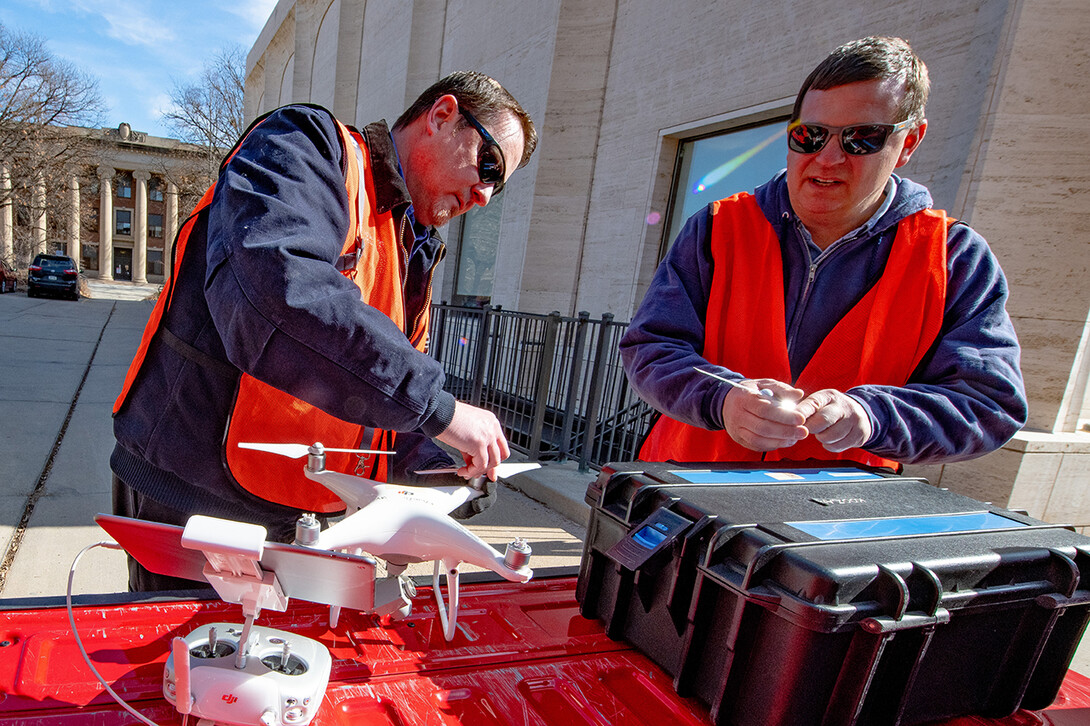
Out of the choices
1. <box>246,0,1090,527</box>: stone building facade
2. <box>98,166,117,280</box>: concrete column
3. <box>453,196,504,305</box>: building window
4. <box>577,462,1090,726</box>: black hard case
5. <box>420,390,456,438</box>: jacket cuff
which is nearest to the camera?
<box>577,462,1090,726</box>: black hard case

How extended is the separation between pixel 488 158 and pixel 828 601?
3.84 ft

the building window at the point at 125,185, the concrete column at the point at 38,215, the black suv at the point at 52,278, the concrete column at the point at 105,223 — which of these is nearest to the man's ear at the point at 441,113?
the black suv at the point at 52,278

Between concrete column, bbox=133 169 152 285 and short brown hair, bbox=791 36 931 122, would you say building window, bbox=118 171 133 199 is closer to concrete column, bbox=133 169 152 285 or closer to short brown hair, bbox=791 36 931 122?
concrete column, bbox=133 169 152 285

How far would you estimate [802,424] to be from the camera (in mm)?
1245

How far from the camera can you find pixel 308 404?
1307 millimetres

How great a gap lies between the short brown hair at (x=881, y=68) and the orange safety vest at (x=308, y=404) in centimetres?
108

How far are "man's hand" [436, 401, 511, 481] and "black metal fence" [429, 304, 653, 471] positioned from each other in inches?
141

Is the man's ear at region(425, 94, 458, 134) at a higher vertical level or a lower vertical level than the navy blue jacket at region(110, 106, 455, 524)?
higher

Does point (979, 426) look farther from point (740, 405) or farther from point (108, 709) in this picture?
point (108, 709)

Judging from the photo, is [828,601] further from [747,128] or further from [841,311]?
[747,128]

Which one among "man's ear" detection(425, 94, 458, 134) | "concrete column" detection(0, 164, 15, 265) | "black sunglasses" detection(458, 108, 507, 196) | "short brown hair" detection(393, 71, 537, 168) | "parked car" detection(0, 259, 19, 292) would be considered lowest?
"parked car" detection(0, 259, 19, 292)

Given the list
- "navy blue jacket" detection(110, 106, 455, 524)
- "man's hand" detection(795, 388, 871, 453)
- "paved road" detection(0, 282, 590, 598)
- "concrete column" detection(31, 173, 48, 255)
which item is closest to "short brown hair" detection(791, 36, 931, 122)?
"man's hand" detection(795, 388, 871, 453)

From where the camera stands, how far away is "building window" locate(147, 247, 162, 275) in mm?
68188

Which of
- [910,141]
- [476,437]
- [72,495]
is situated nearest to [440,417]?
[476,437]
